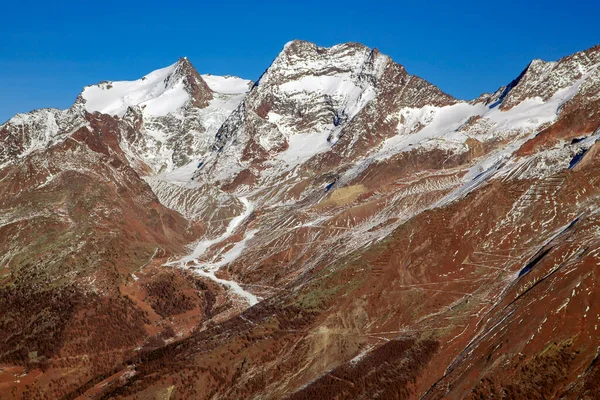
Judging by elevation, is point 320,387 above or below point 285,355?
below

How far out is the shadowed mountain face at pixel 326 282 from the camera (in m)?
63.3

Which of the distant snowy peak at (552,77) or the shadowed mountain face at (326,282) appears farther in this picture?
the distant snowy peak at (552,77)

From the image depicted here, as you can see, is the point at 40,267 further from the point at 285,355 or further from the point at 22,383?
the point at 285,355

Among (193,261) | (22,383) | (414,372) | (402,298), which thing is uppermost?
(193,261)

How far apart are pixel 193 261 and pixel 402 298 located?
191 ft

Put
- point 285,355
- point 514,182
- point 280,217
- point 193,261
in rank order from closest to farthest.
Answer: point 285,355 < point 514,182 < point 193,261 < point 280,217

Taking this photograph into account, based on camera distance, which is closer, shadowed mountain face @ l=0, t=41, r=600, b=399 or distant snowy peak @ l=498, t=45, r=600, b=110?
shadowed mountain face @ l=0, t=41, r=600, b=399

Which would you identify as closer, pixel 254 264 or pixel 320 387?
pixel 320 387

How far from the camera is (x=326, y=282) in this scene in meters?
81.9

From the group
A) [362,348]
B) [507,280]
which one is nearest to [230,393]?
[362,348]

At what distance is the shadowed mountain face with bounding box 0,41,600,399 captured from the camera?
63344 millimetres

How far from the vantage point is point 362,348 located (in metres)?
70.8

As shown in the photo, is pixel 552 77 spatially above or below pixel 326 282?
above

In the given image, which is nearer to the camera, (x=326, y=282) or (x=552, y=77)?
(x=326, y=282)
